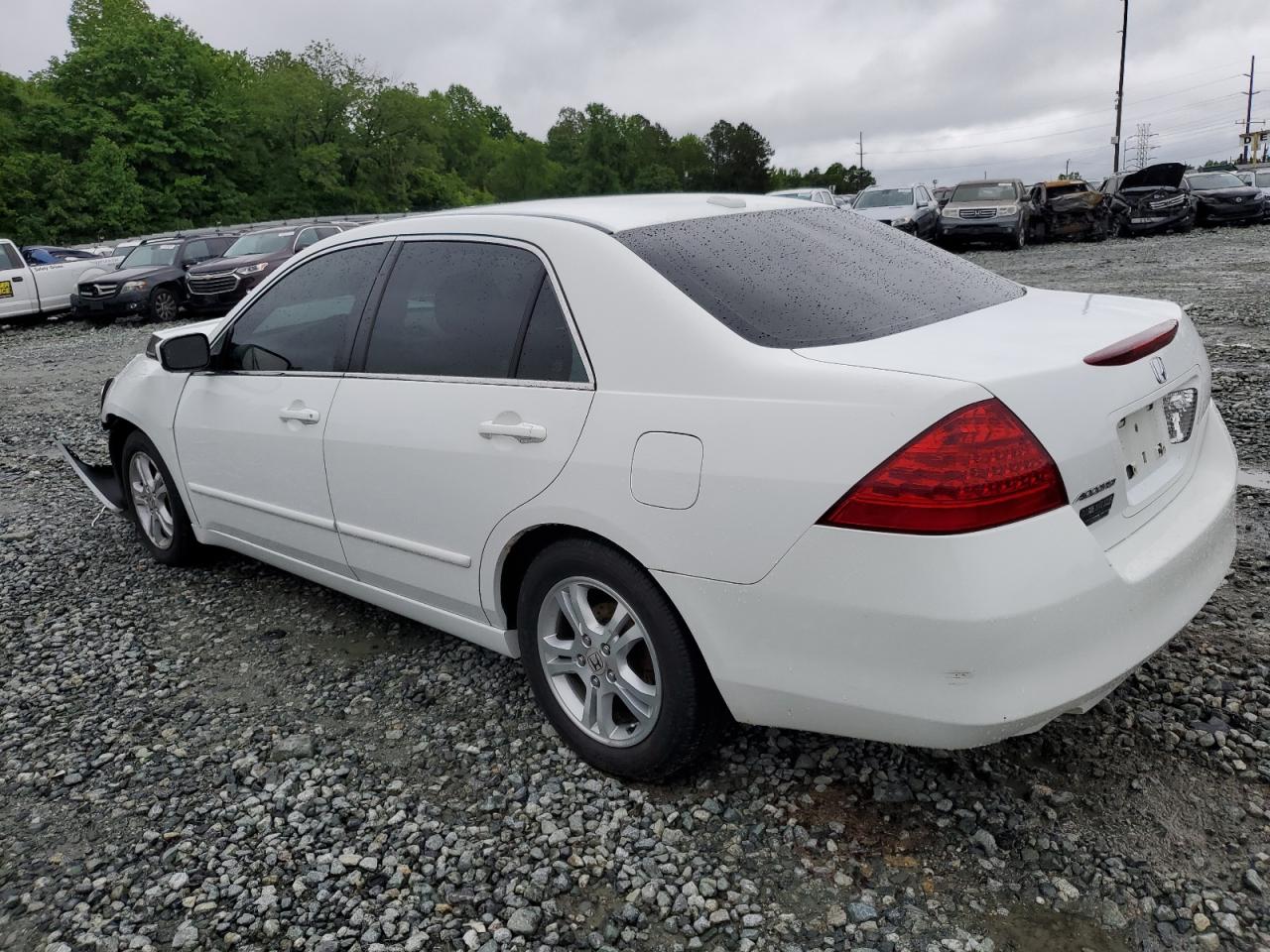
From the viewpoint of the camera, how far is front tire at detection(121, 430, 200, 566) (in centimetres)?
457

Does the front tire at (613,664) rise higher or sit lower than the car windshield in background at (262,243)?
lower

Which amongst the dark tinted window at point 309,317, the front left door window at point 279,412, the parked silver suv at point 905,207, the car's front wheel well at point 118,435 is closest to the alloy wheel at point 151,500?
the car's front wheel well at point 118,435

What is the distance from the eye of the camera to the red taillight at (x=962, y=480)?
6.75ft

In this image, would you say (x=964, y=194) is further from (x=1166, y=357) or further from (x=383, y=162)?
(x=383, y=162)

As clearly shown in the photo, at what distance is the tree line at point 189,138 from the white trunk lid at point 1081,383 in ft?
162

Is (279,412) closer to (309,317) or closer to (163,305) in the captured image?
(309,317)

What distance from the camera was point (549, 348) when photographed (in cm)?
277

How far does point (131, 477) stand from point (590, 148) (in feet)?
278

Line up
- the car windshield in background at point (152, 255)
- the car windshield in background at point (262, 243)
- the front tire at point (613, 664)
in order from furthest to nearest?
the car windshield in background at point (152, 255), the car windshield in background at point (262, 243), the front tire at point (613, 664)

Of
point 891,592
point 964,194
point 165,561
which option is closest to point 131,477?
point 165,561

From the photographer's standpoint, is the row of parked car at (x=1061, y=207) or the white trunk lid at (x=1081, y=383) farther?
the row of parked car at (x=1061, y=207)

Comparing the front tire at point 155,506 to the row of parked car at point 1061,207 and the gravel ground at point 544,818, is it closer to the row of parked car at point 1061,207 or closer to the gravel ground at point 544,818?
the gravel ground at point 544,818

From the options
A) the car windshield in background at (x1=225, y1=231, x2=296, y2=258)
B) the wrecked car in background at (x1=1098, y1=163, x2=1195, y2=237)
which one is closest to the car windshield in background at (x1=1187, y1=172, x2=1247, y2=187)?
the wrecked car in background at (x1=1098, y1=163, x2=1195, y2=237)

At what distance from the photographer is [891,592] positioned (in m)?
2.10
